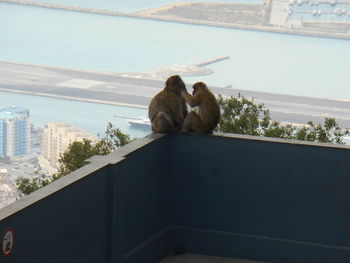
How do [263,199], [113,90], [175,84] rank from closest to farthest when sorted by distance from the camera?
1. [263,199]
2. [175,84]
3. [113,90]

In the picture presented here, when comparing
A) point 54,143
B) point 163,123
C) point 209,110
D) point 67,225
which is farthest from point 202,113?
point 54,143

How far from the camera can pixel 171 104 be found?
5.45m

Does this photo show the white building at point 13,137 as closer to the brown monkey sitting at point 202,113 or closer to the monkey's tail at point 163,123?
the brown monkey sitting at point 202,113

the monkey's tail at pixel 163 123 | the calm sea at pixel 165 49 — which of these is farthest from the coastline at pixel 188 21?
→ the monkey's tail at pixel 163 123

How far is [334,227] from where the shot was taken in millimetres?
4949

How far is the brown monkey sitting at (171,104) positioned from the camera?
17.4ft

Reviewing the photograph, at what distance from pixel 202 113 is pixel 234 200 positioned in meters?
0.59

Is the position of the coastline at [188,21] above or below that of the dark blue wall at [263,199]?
below

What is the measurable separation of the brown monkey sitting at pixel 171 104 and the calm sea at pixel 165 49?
29469 millimetres

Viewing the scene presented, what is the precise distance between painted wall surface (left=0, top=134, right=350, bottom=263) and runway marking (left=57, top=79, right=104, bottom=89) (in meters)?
31.7

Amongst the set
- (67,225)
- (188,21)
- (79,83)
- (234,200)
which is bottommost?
(79,83)

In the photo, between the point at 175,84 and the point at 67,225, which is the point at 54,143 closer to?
the point at 175,84

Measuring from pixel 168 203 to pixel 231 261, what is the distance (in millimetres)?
476

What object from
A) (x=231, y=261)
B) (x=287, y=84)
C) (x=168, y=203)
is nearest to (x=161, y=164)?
(x=168, y=203)
